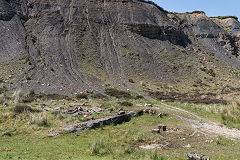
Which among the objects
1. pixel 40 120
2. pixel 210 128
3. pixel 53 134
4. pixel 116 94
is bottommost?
pixel 116 94

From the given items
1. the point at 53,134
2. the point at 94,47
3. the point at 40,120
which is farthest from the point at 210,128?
the point at 94,47

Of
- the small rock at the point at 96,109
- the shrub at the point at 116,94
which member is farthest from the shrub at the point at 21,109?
the shrub at the point at 116,94

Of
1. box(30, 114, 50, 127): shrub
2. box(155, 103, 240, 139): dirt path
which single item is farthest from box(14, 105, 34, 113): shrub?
box(155, 103, 240, 139): dirt path

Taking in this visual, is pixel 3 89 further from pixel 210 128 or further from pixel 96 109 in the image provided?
pixel 210 128

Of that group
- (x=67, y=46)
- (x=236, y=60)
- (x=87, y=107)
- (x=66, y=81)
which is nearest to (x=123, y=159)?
(x=87, y=107)

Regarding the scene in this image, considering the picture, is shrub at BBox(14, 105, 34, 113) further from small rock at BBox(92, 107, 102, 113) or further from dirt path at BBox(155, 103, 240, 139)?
dirt path at BBox(155, 103, 240, 139)

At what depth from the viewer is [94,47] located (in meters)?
47.6

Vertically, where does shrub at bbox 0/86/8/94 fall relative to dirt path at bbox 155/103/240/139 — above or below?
above

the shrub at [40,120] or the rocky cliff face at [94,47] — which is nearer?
the shrub at [40,120]

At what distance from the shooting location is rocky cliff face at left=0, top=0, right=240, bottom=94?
124ft

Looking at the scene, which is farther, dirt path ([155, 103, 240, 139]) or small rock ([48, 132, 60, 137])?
dirt path ([155, 103, 240, 139])

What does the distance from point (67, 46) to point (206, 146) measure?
37.9 meters

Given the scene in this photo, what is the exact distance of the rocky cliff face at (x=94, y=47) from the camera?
124 ft

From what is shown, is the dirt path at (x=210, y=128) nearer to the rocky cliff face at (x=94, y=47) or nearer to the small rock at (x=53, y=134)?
the small rock at (x=53, y=134)
